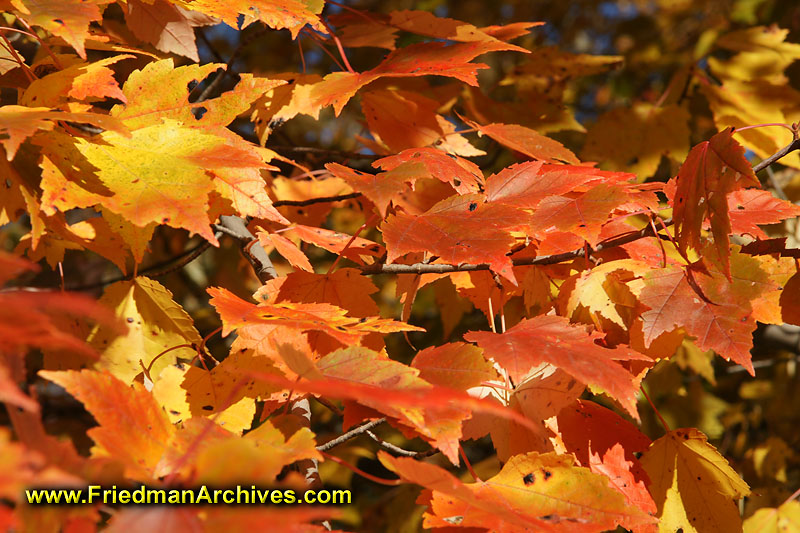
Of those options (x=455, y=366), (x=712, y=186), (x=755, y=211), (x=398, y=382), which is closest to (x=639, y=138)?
(x=755, y=211)

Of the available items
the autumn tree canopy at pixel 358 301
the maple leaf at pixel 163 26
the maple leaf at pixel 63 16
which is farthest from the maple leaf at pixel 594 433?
the maple leaf at pixel 163 26

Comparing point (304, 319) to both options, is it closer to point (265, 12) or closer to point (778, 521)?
point (265, 12)

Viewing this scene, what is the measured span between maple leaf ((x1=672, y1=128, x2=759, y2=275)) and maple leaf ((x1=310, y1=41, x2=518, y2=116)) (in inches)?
14.0

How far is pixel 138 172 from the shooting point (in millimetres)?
785

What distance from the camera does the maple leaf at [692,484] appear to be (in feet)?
3.01

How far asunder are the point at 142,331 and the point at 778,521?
4.28ft

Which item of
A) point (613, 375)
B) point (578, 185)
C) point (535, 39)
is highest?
point (578, 185)

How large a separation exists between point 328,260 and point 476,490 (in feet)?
5.70

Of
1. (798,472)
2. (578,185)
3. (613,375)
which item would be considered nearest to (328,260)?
(578,185)

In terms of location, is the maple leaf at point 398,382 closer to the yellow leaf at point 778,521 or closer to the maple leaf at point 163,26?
the maple leaf at point 163,26

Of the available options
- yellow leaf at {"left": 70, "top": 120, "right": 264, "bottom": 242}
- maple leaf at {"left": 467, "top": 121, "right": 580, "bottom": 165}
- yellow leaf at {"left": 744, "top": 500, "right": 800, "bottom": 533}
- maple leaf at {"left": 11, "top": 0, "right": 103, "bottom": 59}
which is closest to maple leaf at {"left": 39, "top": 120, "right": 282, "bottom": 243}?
yellow leaf at {"left": 70, "top": 120, "right": 264, "bottom": 242}

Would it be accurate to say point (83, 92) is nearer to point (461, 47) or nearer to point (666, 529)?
point (461, 47)

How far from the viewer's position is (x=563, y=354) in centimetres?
73

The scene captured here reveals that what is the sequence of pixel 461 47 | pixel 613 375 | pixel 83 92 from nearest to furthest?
pixel 613 375 → pixel 83 92 → pixel 461 47
